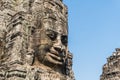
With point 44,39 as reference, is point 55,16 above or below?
above

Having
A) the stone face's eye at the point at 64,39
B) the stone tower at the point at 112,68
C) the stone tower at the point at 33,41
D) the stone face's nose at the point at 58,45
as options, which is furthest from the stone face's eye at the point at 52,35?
the stone tower at the point at 112,68

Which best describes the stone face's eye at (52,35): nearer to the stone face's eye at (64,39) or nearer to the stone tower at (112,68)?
the stone face's eye at (64,39)

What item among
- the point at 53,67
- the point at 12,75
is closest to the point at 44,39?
the point at 53,67

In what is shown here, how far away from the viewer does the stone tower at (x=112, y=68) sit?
28986 millimetres

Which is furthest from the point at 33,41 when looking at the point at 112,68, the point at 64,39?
the point at 112,68

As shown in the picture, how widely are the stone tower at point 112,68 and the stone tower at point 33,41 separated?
1284cm

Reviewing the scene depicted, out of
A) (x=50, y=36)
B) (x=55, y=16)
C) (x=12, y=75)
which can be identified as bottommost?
(x=12, y=75)

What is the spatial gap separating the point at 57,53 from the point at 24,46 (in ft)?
4.85

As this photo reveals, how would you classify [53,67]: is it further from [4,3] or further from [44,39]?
[4,3]

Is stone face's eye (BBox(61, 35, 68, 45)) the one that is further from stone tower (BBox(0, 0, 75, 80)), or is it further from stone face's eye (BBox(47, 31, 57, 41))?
stone face's eye (BBox(47, 31, 57, 41))

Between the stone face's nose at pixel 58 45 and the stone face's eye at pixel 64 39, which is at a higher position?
the stone face's eye at pixel 64 39

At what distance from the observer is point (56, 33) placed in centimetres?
1573

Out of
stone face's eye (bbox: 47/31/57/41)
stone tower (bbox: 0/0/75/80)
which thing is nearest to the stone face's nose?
Result: stone tower (bbox: 0/0/75/80)

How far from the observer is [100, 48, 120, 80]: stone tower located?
28986 mm
